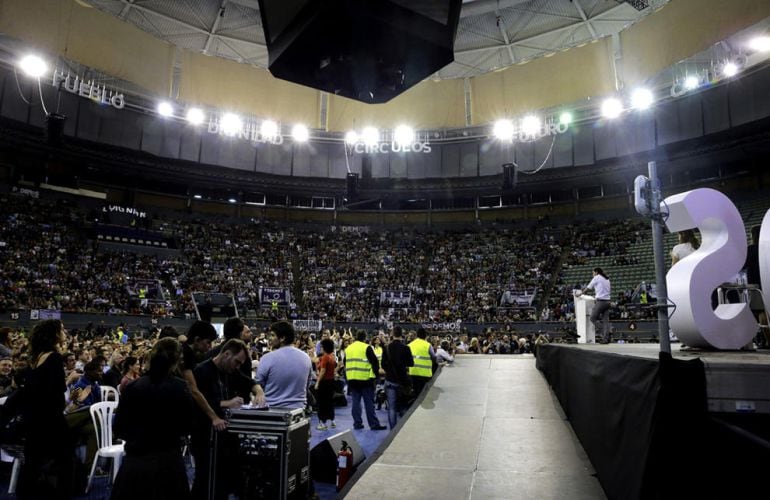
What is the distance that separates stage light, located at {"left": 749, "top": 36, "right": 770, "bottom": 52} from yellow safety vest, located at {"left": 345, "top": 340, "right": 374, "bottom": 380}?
20643 mm

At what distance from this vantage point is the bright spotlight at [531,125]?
27828 mm

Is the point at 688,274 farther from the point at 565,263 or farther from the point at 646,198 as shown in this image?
the point at 565,263

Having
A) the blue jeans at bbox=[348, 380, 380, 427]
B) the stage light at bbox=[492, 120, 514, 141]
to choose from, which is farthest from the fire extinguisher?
the stage light at bbox=[492, 120, 514, 141]

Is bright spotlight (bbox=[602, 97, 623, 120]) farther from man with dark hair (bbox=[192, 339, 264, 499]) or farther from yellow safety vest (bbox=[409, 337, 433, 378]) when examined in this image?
man with dark hair (bbox=[192, 339, 264, 499])

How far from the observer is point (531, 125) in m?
28.2

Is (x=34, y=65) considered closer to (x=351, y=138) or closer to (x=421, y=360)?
(x=351, y=138)

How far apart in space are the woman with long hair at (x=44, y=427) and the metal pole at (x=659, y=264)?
14.8ft

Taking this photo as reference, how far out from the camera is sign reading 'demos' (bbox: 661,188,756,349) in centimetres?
Answer: 485

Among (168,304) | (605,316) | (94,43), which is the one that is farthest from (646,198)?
(168,304)

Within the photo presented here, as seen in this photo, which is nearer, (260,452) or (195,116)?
(260,452)

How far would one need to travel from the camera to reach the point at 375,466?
15.8 feet

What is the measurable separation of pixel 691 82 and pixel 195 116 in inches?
1013

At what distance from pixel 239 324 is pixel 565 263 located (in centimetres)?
2718

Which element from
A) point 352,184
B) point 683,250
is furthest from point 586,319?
point 352,184
